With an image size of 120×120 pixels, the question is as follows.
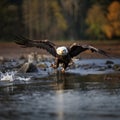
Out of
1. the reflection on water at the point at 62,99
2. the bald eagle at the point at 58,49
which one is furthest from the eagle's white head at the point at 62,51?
the reflection on water at the point at 62,99

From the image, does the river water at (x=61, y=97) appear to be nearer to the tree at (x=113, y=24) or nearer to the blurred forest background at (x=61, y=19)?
the blurred forest background at (x=61, y=19)

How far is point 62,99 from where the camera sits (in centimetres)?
1512

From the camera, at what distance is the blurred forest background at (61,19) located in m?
71.0

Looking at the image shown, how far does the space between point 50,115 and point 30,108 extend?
103 centimetres

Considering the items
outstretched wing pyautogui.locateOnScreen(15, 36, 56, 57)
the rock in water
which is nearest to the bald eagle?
outstretched wing pyautogui.locateOnScreen(15, 36, 56, 57)

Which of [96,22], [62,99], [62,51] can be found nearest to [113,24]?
[96,22]

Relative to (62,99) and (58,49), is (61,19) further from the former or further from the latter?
(62,99)

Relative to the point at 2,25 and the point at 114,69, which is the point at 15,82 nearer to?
the point at 114,69

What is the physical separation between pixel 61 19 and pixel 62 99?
6318 centimetres

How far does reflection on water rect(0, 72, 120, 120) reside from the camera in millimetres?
12891

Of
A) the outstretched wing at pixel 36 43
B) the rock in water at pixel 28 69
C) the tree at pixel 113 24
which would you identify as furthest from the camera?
the tree at pixel 113 24

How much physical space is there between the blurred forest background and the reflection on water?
47962mm

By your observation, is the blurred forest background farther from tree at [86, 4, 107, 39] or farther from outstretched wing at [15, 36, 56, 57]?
outstretched wing at [15, 36, 56, 57]

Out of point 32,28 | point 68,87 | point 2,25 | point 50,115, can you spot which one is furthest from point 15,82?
point 32,28
